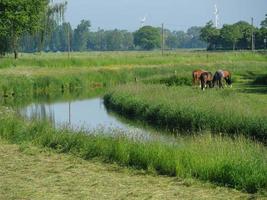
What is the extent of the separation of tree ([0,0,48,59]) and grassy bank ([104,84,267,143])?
459 inches

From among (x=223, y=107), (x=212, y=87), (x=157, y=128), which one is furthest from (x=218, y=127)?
(x=212, y=87)

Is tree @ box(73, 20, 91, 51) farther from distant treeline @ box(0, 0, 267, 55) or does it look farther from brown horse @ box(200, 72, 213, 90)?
brown horse @ box(200, 72, 213, 90)

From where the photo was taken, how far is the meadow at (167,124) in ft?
38.3

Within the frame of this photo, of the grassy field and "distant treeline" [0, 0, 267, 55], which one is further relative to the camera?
"distant treeline" [0, 0, 267, 55]

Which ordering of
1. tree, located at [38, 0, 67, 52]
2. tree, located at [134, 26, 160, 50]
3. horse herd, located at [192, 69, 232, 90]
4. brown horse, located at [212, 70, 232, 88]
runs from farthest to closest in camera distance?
tree, located at [134, 26, 160, 50], tree, located at [38, 0, 67, 52], brown horse, located at [212, 70, 232, 88], horse herd, located at [192, 69, 232, 90]

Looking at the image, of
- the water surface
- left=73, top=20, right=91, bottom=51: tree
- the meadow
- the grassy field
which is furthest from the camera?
left=73, top=20, right=91, bottom=51: tree

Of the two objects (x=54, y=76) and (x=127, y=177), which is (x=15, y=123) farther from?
(x=54, y=76)

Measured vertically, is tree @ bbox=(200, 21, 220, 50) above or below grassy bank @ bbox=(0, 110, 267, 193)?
above

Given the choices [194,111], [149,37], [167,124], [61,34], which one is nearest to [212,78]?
[167,124]

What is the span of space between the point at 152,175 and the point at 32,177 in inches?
96.6

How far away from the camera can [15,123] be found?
1823cm

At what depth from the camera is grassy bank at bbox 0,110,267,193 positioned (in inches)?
430

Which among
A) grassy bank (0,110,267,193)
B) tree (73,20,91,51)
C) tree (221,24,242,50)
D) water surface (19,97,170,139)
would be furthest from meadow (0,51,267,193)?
tree (73,20,91,51)

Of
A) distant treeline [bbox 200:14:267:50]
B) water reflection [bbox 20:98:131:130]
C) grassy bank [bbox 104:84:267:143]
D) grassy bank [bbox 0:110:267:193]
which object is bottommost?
water reflection [bbox 20:98:131:130]
